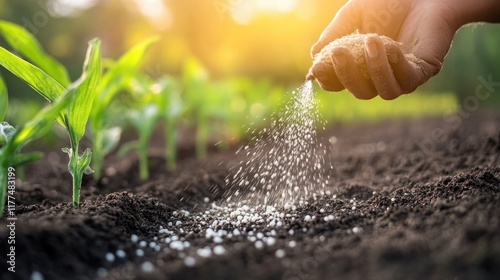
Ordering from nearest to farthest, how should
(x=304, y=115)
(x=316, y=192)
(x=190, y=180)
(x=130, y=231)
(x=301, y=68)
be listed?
(x=130, y=231), (x=304, y=115), (x=316, y=192), (x=190, y=180), (x=301, y=68)

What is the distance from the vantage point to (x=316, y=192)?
2.79m

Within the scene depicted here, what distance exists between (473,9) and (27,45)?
8.28 feet

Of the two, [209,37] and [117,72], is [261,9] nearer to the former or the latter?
[209,37]

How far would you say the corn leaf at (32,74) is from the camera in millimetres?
1964

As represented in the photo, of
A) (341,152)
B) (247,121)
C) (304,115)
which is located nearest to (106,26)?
(247,121)

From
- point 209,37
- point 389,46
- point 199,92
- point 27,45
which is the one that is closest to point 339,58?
point 389,46

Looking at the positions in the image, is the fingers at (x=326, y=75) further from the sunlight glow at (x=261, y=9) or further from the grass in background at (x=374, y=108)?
the sunlight glow at (x=261, y=9)

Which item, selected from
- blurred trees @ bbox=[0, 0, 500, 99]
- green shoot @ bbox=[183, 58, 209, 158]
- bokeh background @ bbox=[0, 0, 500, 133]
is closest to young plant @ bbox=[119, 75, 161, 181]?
green shoot @ bbox=[183, 58, 209, 158]

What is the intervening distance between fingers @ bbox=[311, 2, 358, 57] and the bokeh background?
752 centimetres

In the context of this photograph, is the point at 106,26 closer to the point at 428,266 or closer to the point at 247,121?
the point at 247,121

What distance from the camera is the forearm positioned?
257 cm

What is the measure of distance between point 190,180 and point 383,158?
161 cm

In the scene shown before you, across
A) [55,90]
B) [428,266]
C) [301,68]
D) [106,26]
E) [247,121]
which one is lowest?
[428,266]

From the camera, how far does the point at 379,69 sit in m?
2.13
